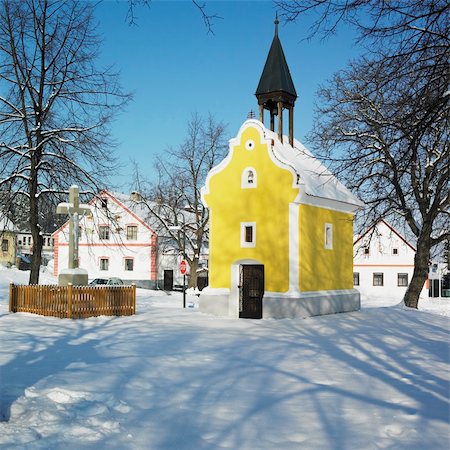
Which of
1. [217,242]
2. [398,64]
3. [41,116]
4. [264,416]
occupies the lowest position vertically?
[264,416]

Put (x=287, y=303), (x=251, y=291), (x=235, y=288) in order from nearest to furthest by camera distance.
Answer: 1. (x=287, y=303)
2. (x=251, y=291)
3. (x=235, y=288)

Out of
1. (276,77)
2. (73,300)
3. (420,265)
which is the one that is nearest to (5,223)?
(73,300)

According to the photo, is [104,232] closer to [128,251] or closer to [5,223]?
[128,251]

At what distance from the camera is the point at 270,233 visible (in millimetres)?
21016

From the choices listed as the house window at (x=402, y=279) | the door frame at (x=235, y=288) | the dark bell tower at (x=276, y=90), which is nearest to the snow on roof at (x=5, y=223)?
the door frame at (x=235, y=288)

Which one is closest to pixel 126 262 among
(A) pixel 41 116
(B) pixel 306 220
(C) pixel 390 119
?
(A) pixel 41 116

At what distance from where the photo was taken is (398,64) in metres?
8.23

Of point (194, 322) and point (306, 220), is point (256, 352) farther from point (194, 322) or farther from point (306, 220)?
point (306, 220)

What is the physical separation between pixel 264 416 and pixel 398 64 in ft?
17.8

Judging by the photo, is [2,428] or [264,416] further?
[264,416]

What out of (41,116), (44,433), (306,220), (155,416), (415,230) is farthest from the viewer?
(415,230)

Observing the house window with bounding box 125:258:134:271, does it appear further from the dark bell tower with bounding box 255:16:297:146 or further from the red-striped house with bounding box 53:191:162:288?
the dark bell tower with bounding box 255:16:297:146

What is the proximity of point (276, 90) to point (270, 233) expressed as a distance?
6.44 m

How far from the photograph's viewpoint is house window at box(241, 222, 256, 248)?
2138 centimetres
